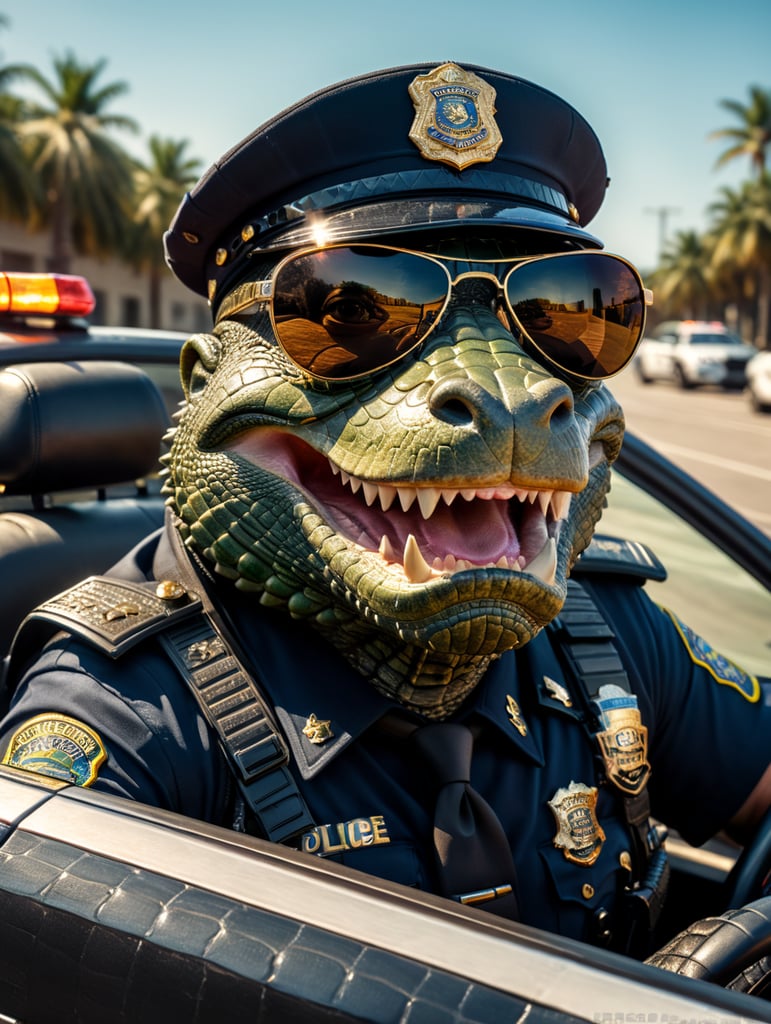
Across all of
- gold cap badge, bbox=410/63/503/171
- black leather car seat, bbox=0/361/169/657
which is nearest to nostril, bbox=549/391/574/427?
gold cap badge, bbox=410/63/503/171

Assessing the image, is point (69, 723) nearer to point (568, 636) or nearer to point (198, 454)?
point (198, 454)

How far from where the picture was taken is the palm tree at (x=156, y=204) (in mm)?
33625

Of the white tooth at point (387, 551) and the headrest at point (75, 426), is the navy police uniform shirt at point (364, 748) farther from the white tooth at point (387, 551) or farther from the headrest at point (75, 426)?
the headrest at point (75, 426)

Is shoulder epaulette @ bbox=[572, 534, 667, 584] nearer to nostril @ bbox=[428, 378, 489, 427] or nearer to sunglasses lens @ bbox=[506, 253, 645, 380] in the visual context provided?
sunglasses lens @ bbox=[506, 253, 645, 380]

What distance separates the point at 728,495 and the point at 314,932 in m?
8.44

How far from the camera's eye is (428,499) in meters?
1.27

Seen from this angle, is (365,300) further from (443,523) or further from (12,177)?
(12,177)

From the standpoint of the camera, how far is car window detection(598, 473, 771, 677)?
2549 millimetres

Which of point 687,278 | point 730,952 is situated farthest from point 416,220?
point 687,278

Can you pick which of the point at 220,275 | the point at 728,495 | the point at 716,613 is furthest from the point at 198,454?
the point at 728,495

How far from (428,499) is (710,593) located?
155 centimetres

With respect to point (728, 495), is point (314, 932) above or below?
above

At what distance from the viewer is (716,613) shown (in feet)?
8.52

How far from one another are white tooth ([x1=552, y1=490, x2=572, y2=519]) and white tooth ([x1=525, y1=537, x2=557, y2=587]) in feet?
0.16
